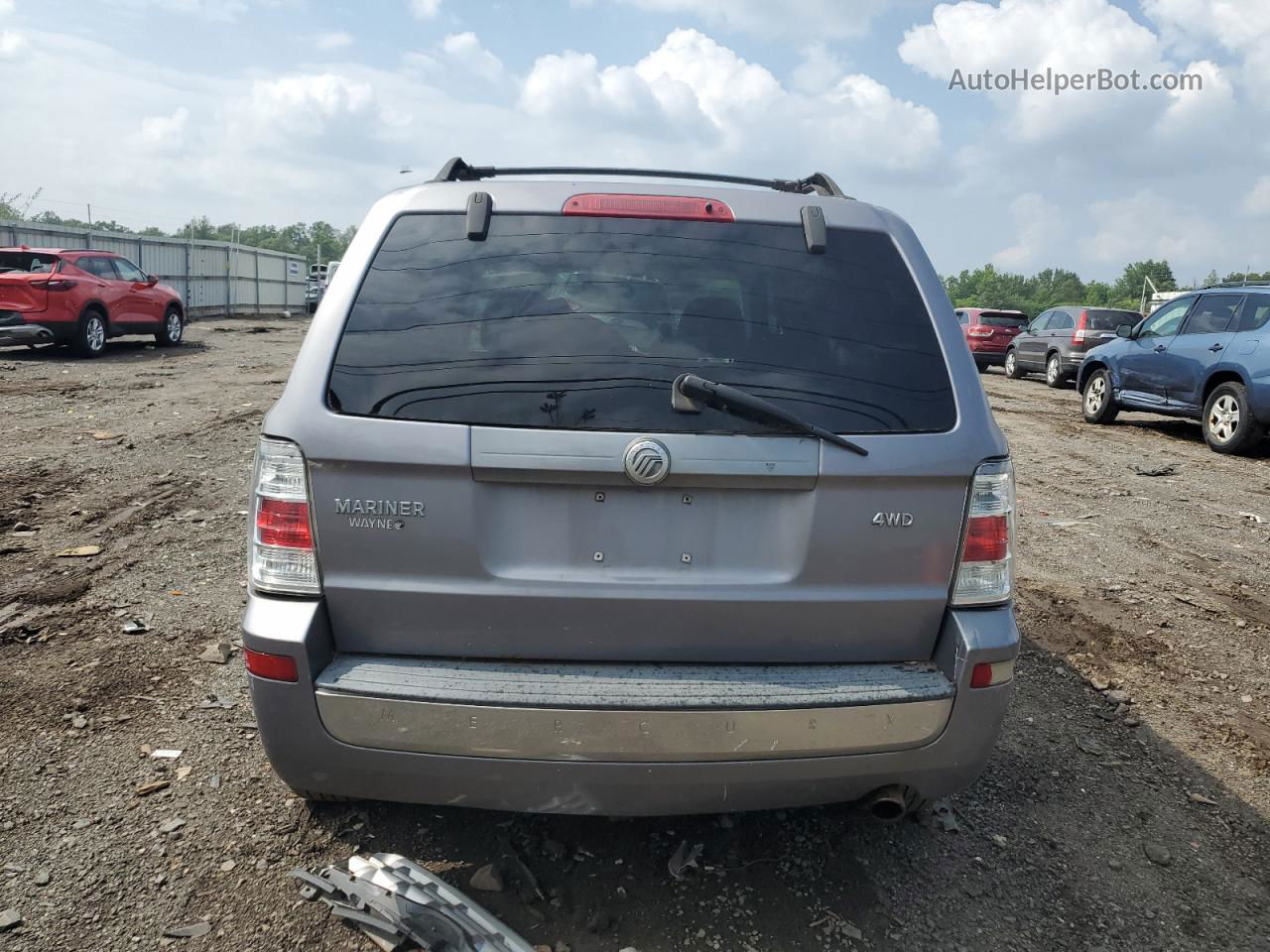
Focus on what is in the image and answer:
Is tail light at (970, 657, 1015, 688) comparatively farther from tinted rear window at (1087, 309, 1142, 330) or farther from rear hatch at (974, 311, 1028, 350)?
rear hatch at (974, 311, 1028, 350)

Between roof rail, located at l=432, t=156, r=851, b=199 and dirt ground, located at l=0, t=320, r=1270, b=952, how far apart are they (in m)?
2.06

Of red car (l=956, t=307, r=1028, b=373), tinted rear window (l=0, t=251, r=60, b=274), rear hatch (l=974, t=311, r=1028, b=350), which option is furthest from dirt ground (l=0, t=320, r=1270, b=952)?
rear hatch (l=974, t=311, r=1028, b=350)

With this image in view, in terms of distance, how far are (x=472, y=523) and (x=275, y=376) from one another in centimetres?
1338

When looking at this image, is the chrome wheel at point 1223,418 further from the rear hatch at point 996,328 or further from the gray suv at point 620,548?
the rear hatch at point 996,328

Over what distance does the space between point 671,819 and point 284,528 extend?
1.56 m

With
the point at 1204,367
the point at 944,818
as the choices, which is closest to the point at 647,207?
the point at 944,818

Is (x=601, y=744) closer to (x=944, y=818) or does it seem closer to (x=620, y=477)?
(x=620, y=477)

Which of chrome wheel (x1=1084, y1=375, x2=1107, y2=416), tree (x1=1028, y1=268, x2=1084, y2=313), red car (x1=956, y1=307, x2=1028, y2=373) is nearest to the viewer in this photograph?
chrome wheel (x1=1084, y1=375, x2=1107, y2=416)

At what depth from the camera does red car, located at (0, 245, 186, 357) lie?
48.4 ft

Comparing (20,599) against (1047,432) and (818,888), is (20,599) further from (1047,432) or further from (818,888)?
(1047,432)

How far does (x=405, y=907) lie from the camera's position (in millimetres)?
2418

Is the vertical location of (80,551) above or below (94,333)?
below

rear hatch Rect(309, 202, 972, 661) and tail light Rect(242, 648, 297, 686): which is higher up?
rear hatch Rect(309, 202, 972, 661)

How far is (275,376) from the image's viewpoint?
14570mm
